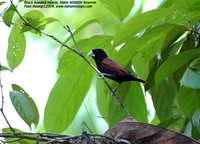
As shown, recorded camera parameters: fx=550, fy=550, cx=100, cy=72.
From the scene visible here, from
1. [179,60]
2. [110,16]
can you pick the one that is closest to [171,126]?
[179,60]

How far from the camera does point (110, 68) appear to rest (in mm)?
1665

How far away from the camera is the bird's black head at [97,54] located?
1699 mm

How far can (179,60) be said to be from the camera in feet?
4.67

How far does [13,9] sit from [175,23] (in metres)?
0.46

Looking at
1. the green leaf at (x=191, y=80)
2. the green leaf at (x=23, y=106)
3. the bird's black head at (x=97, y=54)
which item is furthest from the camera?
the bird's black head at (x=97, y=54)

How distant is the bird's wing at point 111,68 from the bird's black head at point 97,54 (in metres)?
0.02

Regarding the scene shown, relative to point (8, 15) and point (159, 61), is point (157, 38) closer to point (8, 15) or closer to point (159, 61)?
point (159, 61)

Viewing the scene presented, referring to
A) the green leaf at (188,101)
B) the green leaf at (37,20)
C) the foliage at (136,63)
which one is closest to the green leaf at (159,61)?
the foliage at (136,63)

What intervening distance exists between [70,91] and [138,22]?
1.27ft

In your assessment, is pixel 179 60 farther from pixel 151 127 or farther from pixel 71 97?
pixel 71 97

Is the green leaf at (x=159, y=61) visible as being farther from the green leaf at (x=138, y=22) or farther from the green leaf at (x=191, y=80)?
the green leaf at (x=191, y=80)

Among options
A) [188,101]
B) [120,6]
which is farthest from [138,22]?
[188,101]

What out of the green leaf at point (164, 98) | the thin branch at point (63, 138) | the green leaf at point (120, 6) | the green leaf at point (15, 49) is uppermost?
the green leaf at point (120, 6)

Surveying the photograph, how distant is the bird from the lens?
1.59 m
